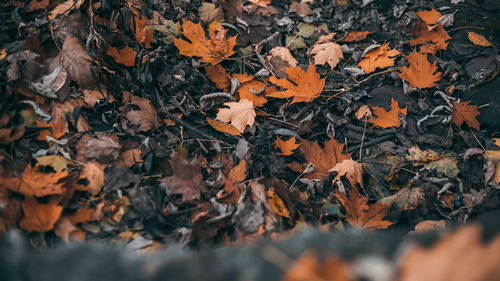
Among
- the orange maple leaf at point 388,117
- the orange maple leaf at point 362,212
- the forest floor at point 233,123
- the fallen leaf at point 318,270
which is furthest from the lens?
the orange maple leaf at point 388,117

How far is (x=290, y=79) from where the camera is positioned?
2.18 metres

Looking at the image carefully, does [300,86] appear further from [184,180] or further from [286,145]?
[184,180]

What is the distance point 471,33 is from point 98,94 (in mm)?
2984

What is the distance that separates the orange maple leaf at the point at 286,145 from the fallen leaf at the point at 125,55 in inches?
45.3

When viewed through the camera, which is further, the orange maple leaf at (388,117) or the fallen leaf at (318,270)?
the orange maple leaf at (388,117)

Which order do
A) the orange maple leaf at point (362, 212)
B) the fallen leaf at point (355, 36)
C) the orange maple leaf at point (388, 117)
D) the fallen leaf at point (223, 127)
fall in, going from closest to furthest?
the orange maple leaf at point (362, 212)
the fallen leaf at point (223, 127)
the orange maple leaf at point (388, 117)
the fallen leaf at point (355, 36)

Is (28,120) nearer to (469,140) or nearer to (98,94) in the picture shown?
(98,94)

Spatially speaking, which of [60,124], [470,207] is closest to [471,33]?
[470,207]

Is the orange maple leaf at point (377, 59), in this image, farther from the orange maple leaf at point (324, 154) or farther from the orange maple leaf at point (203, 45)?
the orange maple leaf at point (203, 45)

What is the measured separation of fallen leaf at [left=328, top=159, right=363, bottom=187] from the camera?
6.13 feet

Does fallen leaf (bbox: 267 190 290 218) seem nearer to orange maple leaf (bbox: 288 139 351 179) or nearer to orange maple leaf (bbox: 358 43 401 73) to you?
orange maple leaf (bbox: 288 139 351 179)

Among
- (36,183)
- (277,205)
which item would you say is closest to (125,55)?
(36,183)

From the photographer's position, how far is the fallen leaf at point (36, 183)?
4.56ft

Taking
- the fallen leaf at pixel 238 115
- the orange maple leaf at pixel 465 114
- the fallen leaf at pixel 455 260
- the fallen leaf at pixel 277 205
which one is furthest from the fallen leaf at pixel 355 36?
the fallen leaf at pixel 455 260
